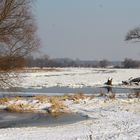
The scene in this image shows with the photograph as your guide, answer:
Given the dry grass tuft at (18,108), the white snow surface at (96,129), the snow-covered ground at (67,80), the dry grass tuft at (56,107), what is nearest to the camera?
the white snow surface at (96,129)

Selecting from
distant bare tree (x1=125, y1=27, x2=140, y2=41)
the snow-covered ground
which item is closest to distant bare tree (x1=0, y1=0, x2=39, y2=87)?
the snow-covered ground

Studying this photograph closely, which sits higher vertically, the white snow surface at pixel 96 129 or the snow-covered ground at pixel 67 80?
the snow-covered ground at pixel 67 80

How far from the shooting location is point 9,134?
15.5 metres

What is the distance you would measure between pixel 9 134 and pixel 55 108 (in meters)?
9.72

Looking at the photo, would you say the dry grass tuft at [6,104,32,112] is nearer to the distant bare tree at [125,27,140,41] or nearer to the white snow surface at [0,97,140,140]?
the white snow surface at [0,97,140,140]

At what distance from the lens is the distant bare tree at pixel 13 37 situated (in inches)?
1109

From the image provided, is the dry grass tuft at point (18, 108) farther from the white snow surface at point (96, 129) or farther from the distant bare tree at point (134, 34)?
the distant bare tree at point (134, 34)

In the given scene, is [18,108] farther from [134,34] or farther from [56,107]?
[134,34]

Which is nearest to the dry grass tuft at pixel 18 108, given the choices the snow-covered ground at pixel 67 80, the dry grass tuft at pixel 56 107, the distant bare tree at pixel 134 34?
the dry grass tuft at pixel 56 107

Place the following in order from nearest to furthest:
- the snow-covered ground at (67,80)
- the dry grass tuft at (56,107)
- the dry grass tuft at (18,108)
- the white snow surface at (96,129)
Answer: the white snow surface at (96,129)
the dry grass tuft at (56,107)
the dry grass tuft at (18,108)
the snow-covered ground at (67,80)

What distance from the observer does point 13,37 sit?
28.5 meters

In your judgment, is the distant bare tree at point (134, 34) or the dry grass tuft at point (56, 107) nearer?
the dry grass tuft at point (56, 107)

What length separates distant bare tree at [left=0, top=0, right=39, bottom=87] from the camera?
2816 centimetres

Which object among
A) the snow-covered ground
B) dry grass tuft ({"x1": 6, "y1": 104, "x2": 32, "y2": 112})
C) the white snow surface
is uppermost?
the snow-covered ground
